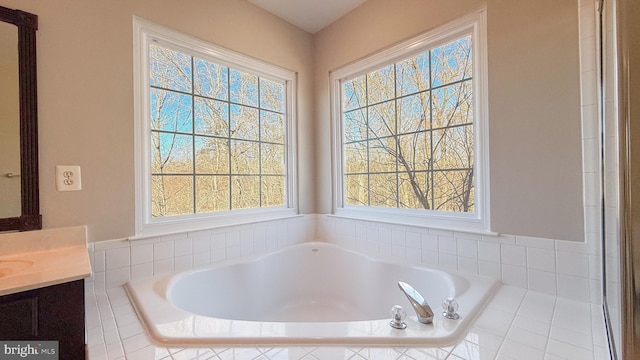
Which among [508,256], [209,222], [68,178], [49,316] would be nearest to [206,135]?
[209,222]

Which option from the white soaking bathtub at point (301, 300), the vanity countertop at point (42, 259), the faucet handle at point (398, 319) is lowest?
the white soaking bathtub at point (301, 300)

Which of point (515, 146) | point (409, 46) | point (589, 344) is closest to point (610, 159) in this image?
point (515, 146)

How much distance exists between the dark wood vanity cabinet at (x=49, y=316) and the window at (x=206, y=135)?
73 cm

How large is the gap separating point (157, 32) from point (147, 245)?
128 centimetres

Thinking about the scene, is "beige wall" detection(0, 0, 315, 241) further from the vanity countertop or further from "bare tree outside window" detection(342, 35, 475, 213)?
"bare tree outside window" detection(342, 35, 475, 213)

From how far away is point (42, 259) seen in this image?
3.60 feet

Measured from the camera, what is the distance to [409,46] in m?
1.84

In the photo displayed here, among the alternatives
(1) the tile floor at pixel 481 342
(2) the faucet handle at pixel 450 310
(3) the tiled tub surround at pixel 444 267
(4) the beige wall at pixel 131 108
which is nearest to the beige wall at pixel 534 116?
(4) the beige wall at pixel 131 108

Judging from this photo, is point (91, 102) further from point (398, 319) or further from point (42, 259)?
point (398, 319)

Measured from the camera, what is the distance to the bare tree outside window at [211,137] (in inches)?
66.2

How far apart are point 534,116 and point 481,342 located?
110cm

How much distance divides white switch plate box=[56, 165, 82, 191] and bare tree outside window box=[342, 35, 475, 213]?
1769mm

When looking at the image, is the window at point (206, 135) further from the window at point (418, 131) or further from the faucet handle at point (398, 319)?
the faucet handle at point (398, 319)

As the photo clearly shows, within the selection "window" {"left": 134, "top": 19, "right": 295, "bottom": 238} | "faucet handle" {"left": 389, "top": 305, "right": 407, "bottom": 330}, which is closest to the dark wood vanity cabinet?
"window" {"left": 134, "top": 19, "right": 295, "bottom": 238}
